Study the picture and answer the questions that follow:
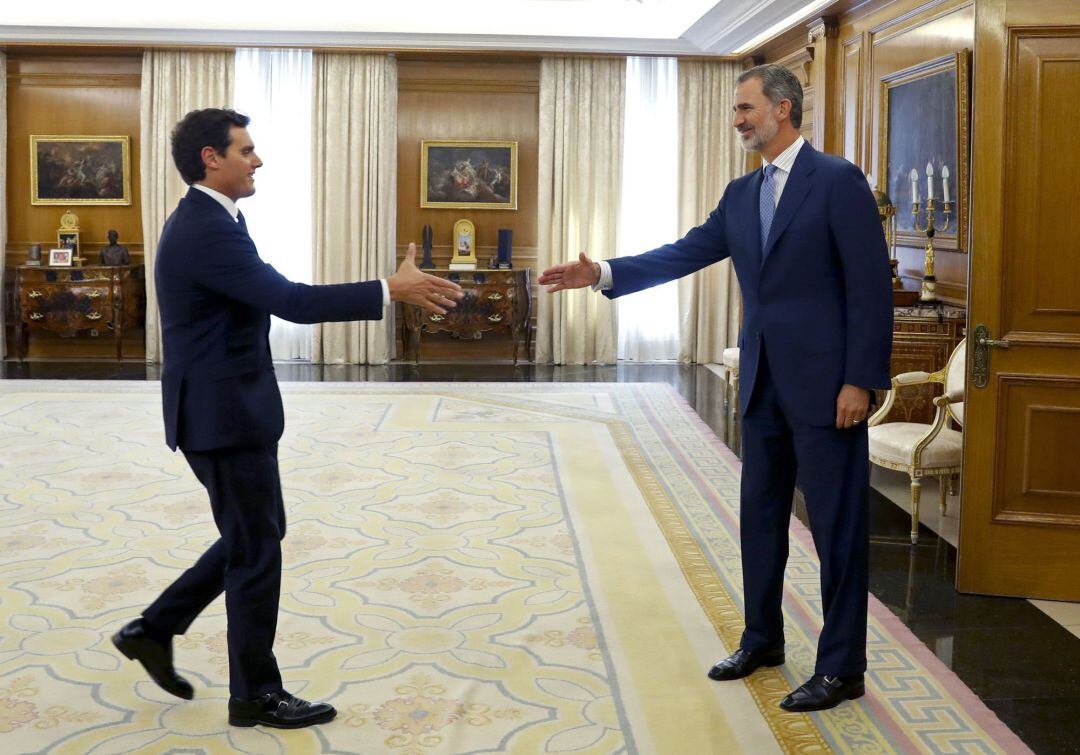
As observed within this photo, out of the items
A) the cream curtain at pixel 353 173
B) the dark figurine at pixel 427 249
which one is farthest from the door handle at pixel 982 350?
the cream curtain at pixel 353 173

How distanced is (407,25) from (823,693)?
A: 837 cm

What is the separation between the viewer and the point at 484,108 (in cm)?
1114

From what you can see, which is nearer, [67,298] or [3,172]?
[67,298]

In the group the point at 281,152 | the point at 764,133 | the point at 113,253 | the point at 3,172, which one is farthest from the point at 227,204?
the point at 3,172

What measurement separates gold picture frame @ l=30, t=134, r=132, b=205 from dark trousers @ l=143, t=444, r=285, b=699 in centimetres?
891

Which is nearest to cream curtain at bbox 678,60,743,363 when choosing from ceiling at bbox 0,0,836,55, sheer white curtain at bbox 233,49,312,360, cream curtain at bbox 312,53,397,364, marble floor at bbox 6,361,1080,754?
ceiling at bbox 0,0,836,55

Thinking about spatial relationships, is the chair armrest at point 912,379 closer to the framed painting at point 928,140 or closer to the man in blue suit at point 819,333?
the framed painting at point 928,140

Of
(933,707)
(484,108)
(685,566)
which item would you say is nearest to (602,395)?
(484,108)

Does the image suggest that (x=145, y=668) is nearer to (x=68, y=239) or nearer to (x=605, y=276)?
(x=605, y=276)

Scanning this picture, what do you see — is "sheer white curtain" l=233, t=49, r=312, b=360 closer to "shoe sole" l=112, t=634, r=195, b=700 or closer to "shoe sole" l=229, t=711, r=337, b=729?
"shoe sole" l=112, t=634, r=195, b=700

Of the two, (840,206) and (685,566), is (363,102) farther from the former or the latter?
(840,206)

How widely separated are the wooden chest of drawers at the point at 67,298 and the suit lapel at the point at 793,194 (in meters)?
8.79

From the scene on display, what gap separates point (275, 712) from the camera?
3164mm

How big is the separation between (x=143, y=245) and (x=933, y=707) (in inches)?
379
